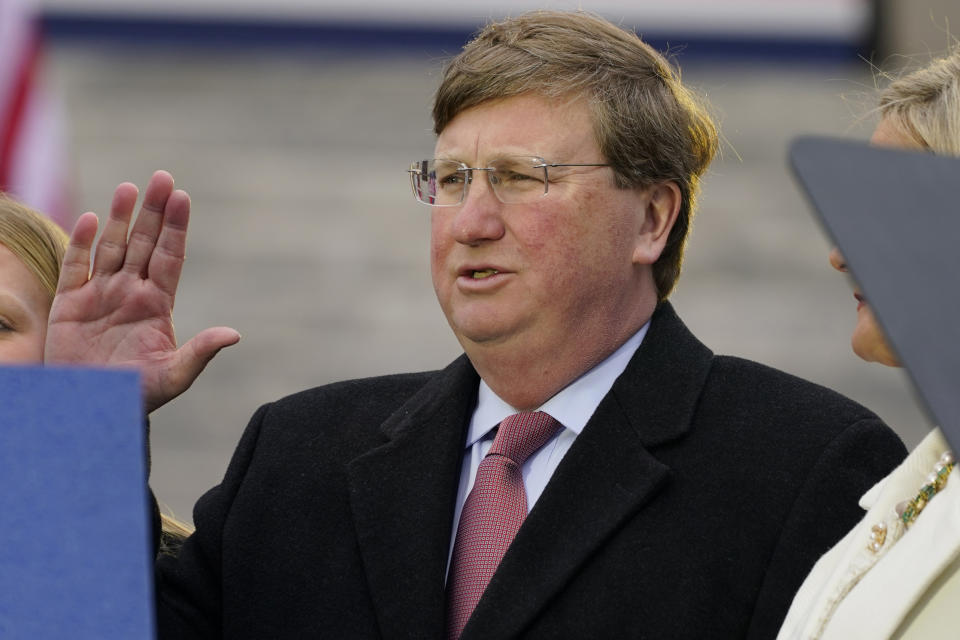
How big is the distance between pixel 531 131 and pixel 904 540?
845mm

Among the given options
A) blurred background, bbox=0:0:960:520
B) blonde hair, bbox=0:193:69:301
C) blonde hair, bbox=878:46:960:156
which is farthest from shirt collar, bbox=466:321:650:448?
blurred background, bbox=0:0:960:520

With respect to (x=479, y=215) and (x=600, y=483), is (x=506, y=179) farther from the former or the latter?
(x=600, y=483)

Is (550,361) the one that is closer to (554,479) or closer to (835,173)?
(554,479)

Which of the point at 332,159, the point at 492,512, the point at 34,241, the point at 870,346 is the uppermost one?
the point at 332,159

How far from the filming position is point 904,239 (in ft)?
2.76

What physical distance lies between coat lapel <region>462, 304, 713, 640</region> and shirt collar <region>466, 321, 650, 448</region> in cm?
3

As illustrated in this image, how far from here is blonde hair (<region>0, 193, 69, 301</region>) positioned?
2.22 meters

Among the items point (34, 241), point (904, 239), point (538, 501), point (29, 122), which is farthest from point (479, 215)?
point (29, 122)

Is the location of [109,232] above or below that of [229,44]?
below

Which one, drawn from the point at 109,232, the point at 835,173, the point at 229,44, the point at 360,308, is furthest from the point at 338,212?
the point at 835,173

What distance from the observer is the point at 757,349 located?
6.29m

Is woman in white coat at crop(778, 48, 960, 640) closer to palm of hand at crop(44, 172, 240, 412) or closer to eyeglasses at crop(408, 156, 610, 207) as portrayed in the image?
eyeglasses at crop(408, 156, 610, 207)

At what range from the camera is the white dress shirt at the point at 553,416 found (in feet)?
6.59

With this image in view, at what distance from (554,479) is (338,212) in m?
4.69
